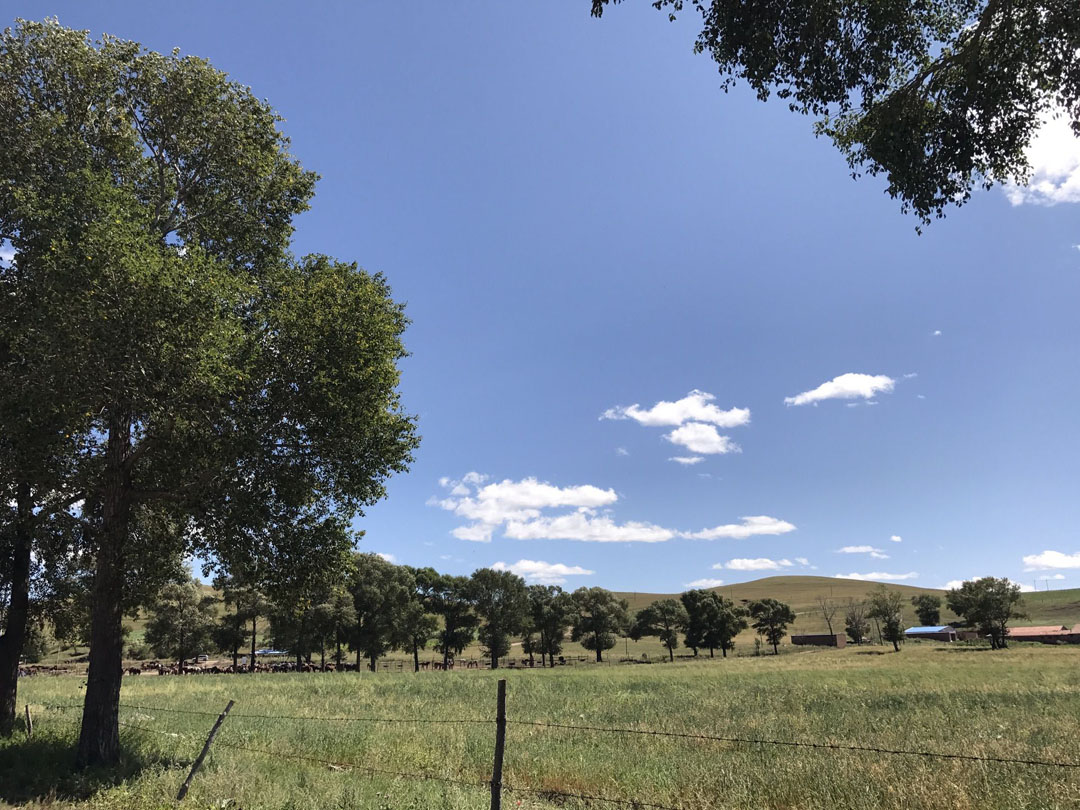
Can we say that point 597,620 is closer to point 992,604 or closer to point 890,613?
point 890,613

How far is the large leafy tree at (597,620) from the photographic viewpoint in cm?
9619

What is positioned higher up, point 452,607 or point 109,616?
point 109,616

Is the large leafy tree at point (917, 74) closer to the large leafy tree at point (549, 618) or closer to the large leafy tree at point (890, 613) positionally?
the large leafy tree at point (549, 618)

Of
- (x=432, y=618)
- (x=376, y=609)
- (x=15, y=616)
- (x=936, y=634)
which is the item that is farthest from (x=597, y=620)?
(x=15, y=616)

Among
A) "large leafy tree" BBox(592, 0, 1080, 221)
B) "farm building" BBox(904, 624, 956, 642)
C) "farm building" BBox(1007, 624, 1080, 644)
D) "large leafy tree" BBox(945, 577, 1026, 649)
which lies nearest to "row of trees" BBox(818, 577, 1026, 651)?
"large leafy tree" BBox(945, 577, 1026, 649)

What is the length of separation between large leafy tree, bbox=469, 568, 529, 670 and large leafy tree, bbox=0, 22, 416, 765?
7428 centimetres

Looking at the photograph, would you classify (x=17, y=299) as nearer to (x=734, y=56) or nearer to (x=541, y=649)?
(x=734, y=56)

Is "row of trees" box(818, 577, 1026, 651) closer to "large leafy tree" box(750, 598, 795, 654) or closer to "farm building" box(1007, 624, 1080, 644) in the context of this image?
"farm building" box(1007, 624, 1080, 644)

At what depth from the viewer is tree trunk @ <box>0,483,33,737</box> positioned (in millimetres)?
16062

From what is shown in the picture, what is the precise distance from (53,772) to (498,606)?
78.2 m

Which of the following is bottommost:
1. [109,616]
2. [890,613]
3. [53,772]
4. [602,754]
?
[890,613]

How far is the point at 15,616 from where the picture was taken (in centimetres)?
1716

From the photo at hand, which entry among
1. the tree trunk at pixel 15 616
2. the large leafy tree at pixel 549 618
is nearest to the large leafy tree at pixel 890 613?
the large leafy tree at pixel 549 618

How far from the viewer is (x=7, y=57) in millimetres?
14016
